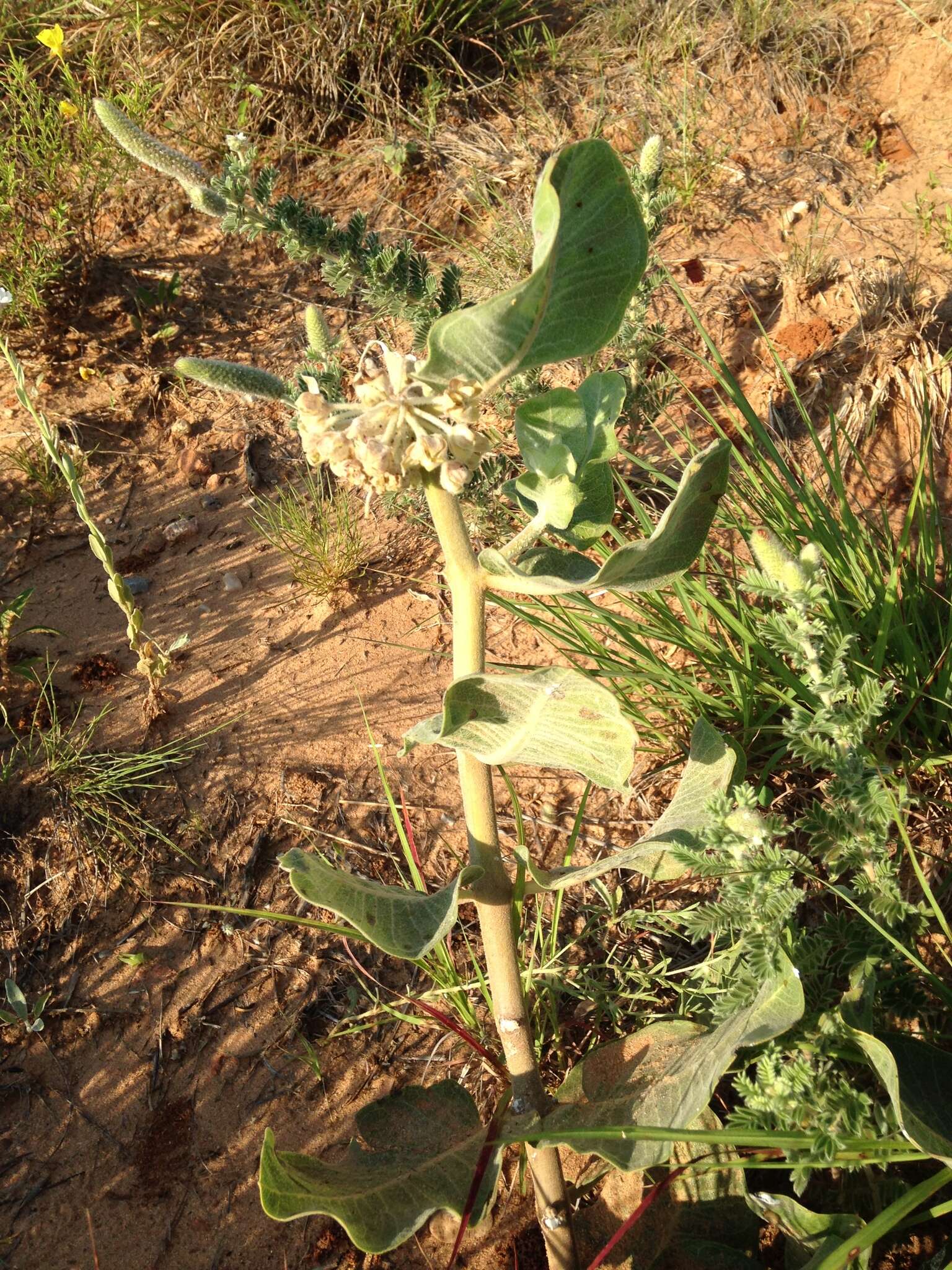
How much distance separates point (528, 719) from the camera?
97 centimetres

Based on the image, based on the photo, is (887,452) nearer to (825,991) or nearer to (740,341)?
(740,341)

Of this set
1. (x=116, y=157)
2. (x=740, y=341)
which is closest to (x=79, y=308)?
(x=116, y=157)

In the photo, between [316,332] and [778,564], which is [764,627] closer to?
[778,564]

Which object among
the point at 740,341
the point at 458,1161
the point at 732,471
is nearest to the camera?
the point at 458,1161

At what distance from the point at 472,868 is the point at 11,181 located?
2742 millimetres

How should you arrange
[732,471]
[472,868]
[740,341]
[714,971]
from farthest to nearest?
[740,341] → [732,471] → [714,971] → [472,868]

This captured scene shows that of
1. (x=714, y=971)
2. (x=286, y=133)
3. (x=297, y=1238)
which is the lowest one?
(x=297, y=1238)

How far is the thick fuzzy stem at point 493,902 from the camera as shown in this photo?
39.4 inches

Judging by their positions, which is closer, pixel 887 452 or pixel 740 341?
pixel 887 452

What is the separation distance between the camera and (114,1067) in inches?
69.0

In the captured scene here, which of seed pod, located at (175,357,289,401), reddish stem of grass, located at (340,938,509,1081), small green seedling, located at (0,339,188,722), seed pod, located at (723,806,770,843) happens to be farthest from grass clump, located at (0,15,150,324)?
seed pod, located at (723,806,770,843)

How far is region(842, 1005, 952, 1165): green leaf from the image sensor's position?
42.2 inches

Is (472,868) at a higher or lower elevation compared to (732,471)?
higher

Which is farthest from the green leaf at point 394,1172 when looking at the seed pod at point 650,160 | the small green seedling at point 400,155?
the small green seedling at point 400,155
